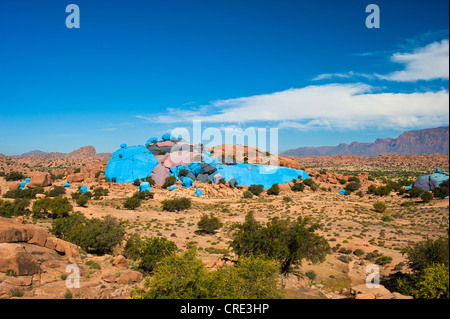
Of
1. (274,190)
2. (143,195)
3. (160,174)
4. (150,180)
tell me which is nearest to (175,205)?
(143,195)

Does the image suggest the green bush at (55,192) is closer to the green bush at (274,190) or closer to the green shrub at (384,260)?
the green bush at (274,190)

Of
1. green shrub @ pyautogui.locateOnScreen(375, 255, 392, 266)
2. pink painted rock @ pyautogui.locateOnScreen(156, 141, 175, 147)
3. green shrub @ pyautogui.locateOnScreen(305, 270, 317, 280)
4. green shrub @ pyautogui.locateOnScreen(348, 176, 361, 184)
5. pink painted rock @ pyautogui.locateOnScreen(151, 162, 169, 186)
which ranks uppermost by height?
pink painted rock @ pyautogui.locateOnScreen(156, 141, 175, 147)

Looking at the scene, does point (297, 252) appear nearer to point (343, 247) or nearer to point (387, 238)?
point (343, 247)

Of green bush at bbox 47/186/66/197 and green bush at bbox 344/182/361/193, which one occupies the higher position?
green bush at bbox 47/186/66/197

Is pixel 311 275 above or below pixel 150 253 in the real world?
below

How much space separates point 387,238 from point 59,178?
230ft

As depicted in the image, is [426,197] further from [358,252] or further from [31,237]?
[31,237]

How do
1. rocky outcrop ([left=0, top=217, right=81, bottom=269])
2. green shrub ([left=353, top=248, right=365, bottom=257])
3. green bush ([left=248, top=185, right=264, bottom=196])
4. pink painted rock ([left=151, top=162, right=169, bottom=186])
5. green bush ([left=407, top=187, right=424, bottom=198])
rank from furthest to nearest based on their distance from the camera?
1. pink painted rock ([left=151, top=162, right=169, bottom=186])
2. green bush ([left=248, top=185, right=264, bottom=196])
3. green bush ([left=407, top=187, right=424, bottom=198])
4. green shrub ([left=353, top=248, right=365, bottom=257])
5. rocky outcrop ([left=0, top=217, right=81, bottom=269])

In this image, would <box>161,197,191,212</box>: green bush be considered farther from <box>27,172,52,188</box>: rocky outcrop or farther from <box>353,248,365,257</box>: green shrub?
<box>27,172,52,188</box>: rocky outcrop

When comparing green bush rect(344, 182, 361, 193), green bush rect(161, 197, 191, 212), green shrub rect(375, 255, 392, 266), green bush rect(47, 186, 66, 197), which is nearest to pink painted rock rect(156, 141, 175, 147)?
green bush rect(47, 186, 66, 197)
